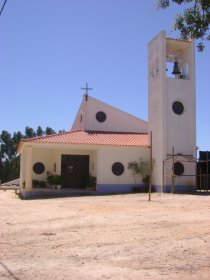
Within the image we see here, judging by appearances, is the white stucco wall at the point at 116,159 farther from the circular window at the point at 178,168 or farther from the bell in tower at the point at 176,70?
the bell in tower at the point at 176,70

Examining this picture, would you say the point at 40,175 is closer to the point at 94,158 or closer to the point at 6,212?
the point at 94,158

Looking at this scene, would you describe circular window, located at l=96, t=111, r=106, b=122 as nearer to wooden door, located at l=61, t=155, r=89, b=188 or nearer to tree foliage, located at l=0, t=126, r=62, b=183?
wooden door, located at l=61, t=155, r=89, b=188

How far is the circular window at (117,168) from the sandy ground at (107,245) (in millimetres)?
12417

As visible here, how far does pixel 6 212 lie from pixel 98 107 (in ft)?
54.8

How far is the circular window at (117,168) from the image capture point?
27641 millimetres

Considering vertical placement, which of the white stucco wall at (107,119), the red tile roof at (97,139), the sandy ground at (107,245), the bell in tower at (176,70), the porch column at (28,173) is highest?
the bell in tower at (176,70)

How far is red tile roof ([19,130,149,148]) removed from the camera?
89.3 ft

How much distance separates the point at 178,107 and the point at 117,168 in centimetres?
556

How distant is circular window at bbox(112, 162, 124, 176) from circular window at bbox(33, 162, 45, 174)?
18.4 feet

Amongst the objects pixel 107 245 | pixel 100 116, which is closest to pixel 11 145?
pixel 100 116

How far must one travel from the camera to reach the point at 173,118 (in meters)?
26.8

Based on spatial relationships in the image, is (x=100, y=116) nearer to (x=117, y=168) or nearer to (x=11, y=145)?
(x=117, y=168)

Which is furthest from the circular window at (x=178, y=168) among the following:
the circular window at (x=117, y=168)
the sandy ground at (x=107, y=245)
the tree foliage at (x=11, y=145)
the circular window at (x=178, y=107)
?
the tree foliage at (x=11, y=145)

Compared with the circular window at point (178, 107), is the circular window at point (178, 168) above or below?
below
